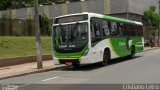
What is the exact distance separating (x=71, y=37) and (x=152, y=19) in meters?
40.4

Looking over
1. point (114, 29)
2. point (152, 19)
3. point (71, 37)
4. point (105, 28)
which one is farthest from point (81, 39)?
point (152, 19)

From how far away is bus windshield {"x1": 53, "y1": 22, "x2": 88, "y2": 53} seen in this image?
67.3 ft

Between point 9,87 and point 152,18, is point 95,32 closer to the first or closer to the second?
point 9,87

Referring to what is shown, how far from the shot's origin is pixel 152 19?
194ft

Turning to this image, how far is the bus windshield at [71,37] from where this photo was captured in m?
20.5

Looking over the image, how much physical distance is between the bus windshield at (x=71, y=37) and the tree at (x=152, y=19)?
3829 centimetres

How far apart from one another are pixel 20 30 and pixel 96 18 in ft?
45.8

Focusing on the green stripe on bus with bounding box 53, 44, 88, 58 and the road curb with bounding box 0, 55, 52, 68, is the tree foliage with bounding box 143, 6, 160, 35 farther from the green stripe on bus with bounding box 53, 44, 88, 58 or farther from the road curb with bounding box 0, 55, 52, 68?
the green stripe on bus with bounding box 53, 44, 88, 58

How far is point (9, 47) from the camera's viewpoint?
25.5 meters

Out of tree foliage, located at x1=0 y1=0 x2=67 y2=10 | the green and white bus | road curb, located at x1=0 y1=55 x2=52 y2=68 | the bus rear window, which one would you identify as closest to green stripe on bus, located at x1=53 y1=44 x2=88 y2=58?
the green and white bus

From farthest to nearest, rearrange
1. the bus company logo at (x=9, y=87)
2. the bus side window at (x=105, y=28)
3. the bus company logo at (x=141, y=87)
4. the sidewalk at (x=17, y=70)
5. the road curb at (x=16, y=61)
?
the bus side window at (x=105, y=28), the road curb at (x=16, y=61), the sidewalk at (x=17, y=70), the bus company logo at (x=9, y=87), the bus company logo at (x=141, y=87)

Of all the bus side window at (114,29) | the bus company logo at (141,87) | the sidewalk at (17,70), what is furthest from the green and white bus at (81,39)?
the bus company logo at (141,87)

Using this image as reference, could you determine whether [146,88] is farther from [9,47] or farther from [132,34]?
[132,34]

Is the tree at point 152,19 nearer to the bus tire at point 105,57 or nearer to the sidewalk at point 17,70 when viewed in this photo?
the bus tire at point 105,57
